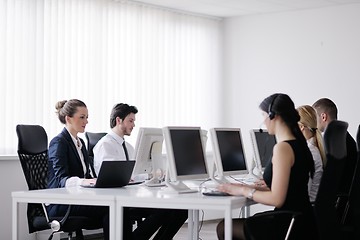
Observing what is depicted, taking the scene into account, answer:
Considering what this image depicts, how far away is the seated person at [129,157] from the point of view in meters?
5.50

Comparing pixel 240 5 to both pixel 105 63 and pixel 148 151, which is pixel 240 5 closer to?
pixel 105 63

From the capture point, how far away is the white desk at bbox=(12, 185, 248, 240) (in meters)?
4.11

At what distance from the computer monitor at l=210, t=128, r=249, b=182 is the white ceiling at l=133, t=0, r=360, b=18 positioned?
3522 millimetres

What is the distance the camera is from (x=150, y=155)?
17.5ft

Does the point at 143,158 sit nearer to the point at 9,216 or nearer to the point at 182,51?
the point at 9,216

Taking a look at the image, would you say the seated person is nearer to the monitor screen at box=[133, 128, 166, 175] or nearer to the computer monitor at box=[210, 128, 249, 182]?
the monitor screen at box=[133, 128, 166, 175]

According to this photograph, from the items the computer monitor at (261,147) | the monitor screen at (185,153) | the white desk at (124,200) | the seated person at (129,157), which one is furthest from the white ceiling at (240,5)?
the white desk at (124,200)

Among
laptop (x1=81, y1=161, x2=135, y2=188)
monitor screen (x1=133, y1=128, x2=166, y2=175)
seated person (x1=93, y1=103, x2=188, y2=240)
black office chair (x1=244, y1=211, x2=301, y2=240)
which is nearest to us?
black office chair (x1=244, y1=211, x2=301, y2=240)

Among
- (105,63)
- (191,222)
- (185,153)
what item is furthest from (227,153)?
(105,63)

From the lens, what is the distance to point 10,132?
7.07 metres

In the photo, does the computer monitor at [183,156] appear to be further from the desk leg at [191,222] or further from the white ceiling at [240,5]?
the white ceiling at [240,5]

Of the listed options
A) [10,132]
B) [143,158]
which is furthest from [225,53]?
[143,158]

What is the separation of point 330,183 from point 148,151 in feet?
5.27

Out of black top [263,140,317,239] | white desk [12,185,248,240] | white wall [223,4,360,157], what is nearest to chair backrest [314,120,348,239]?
black top [263,140,317,239]
